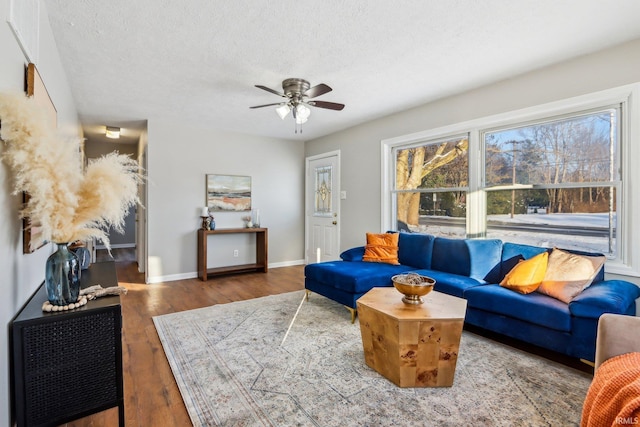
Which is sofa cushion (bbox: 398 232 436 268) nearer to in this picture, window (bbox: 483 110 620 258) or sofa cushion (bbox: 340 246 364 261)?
sofa cushion (bbox: 340 246 364 261)

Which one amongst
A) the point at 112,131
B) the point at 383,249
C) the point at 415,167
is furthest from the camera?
the point at 112,131

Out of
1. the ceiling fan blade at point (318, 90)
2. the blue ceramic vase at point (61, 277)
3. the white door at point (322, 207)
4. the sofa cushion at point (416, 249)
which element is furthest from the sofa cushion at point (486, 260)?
the blue ceramic vase at point (61, 277)

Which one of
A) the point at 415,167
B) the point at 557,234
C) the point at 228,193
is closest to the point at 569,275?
the point at 557,234

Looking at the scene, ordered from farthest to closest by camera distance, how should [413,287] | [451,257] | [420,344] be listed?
[451,257] < [413,287] < [420,344]

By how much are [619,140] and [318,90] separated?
101 inches

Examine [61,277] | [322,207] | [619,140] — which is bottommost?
[61,277]

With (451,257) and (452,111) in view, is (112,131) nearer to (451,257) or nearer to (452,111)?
(452,111)

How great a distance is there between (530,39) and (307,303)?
3239 millimetres

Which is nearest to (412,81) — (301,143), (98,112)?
(301,143)

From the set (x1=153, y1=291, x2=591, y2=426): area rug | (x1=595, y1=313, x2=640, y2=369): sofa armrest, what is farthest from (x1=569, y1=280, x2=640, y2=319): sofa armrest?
(x1=595, y1=313, x2=640, y2=369): sofa armrest

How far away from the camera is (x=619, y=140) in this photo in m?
2.61

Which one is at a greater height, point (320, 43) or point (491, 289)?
point (320, 43)

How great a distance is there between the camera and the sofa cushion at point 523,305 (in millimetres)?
2221

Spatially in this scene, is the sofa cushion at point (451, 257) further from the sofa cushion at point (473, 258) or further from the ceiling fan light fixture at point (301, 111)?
the ceiling fan light fixture at point (301, 111)
